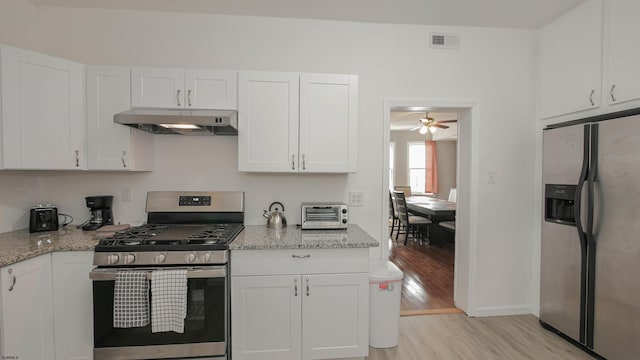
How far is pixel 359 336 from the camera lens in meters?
2.11

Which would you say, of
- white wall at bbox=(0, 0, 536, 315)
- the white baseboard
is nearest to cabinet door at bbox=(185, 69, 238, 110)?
white wall at bbox=(0, 0, 536, 315)

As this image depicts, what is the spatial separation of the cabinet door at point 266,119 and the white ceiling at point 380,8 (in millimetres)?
625

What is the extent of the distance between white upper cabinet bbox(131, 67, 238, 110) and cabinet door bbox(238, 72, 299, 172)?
0.11m

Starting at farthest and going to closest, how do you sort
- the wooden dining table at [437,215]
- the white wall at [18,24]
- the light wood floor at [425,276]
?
the wooden dining table at [437,215]
the light wood floor at [425,276]
the white wall at [18,24]

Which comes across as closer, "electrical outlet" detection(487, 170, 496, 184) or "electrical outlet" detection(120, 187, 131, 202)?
"electrical outlet" detection(120, 187, 131, 202)

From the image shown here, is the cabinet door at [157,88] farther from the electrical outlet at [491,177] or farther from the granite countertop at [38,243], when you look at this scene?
the electrical outlet at [491,177]

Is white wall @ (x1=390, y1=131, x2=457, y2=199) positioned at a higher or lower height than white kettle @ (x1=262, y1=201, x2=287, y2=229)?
higher

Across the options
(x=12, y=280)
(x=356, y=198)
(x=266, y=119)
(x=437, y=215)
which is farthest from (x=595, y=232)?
(x=12, y=280)

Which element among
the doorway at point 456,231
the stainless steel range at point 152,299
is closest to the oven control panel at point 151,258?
the stainless steel range at point 152,299

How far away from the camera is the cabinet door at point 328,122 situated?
2.39 metres

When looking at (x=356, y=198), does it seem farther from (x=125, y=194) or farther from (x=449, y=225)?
(x=449, y=225)

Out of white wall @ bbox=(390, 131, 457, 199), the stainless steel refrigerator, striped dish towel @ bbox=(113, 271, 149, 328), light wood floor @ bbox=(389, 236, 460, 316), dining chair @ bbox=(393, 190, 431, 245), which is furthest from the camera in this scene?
white wall @ bbox=(390, 131, 457, 199)

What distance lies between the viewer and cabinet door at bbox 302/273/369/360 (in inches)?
81.7

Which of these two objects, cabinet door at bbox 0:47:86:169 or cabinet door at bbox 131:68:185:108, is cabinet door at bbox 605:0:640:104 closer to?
cabinet door at bbox 131:68:185:108
